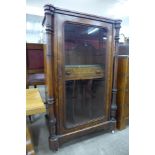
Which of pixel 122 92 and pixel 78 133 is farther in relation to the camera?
pixel 122 92

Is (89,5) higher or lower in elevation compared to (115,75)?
higher

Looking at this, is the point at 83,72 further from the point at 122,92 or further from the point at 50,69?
the point at 122,92

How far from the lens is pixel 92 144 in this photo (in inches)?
56.4

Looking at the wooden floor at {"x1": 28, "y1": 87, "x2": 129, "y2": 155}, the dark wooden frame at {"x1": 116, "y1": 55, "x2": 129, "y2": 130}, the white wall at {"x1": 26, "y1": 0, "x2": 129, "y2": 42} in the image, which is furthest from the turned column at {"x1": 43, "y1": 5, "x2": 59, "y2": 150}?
the white wall at {"x1": 26, "y1": 0, "x2": 129, "y2": 42}

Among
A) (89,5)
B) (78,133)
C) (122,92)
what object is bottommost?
(78,133)

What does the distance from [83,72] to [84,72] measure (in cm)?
1

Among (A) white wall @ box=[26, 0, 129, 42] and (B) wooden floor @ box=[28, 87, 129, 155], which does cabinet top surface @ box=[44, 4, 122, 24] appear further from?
(A) white wall @ box=[26, 0, 129, 42]

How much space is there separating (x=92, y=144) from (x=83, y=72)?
72cm

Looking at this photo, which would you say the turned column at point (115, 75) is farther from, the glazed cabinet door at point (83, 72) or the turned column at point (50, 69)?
the turned column at point (50, 69)

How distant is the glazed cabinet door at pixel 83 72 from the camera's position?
1300 mm

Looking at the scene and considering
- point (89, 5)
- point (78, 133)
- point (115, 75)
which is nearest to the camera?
point (78, 133)

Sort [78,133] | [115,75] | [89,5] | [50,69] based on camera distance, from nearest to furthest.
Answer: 1. [50,69]
2. [78,133]
3. [115,75]
4. [89,5]

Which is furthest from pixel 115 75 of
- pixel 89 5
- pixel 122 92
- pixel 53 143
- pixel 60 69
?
pixel 89 5

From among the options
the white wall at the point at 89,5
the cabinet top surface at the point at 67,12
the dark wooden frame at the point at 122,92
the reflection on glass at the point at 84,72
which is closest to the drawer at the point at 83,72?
the reflection on glass at the point at 84,72
